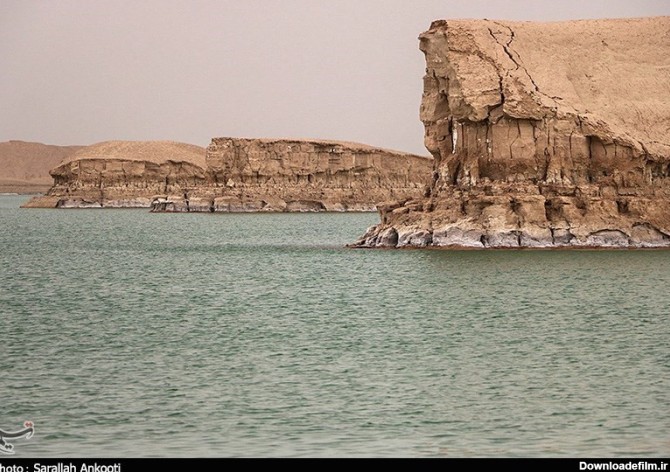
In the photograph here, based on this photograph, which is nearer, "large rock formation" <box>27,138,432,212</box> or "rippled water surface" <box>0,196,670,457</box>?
"rippled water surface" <box>0,196,670,457</box>

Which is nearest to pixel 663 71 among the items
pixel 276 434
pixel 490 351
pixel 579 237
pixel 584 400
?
pixel 579 237

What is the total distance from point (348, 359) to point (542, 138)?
30.5 m

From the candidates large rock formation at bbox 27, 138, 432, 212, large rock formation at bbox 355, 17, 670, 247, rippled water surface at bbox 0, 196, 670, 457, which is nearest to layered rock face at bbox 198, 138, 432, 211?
large rock formation at bbox 27, 138, 432, 212

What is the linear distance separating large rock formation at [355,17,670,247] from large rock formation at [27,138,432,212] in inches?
2824

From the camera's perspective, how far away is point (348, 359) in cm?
2414

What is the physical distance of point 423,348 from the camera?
25.5 metres

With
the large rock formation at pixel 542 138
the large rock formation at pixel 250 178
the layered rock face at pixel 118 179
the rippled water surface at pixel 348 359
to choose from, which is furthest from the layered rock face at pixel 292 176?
the rippled water surface at pixel 348 359

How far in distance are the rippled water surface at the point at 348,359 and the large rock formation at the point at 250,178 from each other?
87607 mm

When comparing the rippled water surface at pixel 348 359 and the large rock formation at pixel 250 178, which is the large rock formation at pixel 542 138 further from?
the large rock formation at pixel 250 178

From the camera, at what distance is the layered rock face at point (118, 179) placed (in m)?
153

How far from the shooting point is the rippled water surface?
696 inches

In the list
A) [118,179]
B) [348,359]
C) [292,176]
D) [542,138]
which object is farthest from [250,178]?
[348,359]

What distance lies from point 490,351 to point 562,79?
31669 millimetres

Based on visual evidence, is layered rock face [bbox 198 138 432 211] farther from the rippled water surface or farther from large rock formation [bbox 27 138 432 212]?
the rippled water surface
